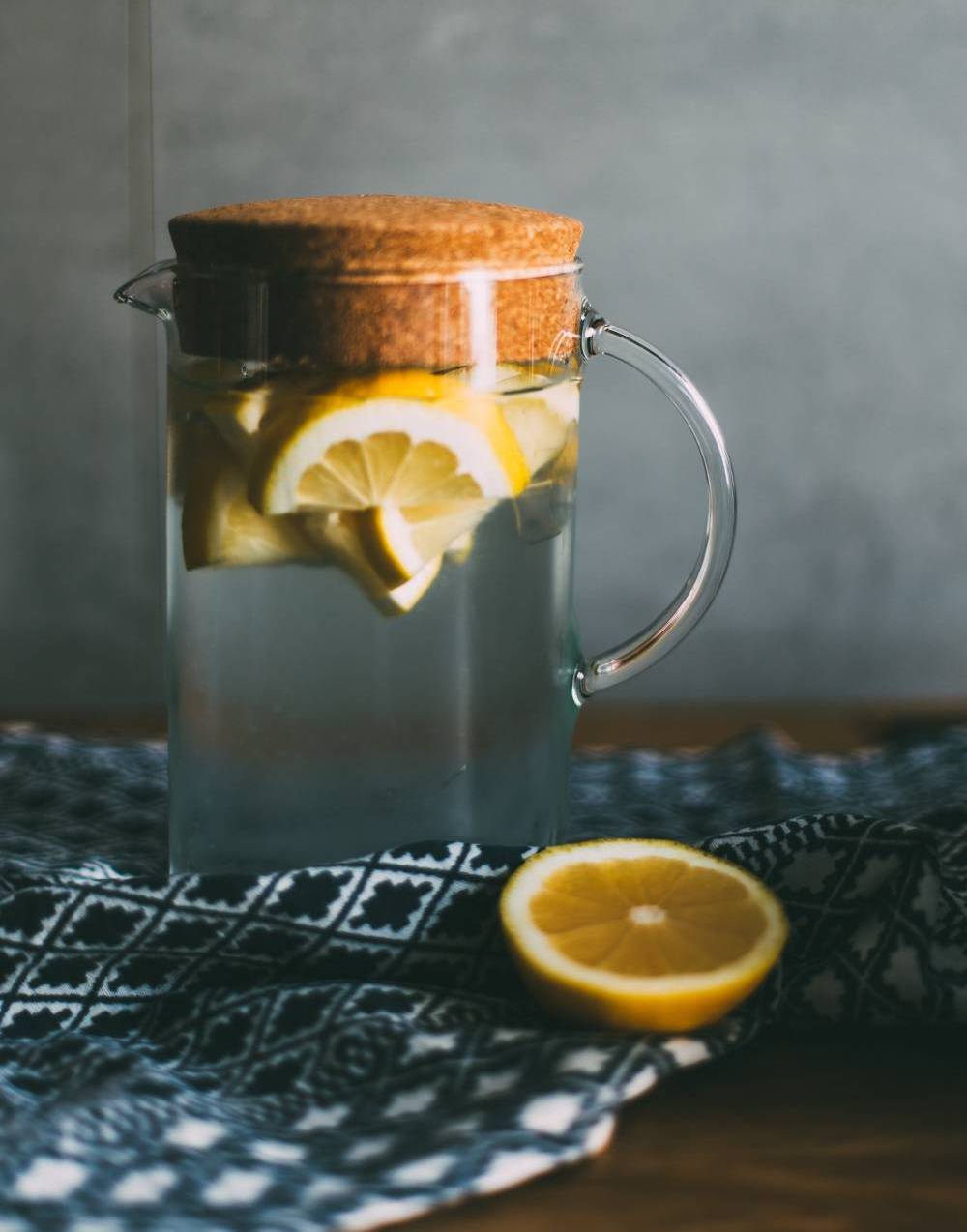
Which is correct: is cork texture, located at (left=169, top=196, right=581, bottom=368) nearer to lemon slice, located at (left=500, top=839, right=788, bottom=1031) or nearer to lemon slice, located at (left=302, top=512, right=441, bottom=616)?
lemon slice, located at (left=302, top=512, right=441, bottom=616)

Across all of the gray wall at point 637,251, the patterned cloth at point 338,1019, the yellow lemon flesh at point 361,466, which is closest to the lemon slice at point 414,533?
the yellow lemon flesh at point 361,466

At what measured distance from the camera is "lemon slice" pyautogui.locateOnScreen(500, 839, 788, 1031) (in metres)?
0.52

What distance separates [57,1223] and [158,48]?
0.79m

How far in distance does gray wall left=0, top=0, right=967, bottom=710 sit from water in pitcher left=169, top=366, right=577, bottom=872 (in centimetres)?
44

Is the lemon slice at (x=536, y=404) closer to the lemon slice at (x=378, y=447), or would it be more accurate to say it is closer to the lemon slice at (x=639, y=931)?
the lemon slice at (x=378, y=447)

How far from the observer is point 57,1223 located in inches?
16.6

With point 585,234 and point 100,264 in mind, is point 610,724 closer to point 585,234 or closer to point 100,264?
point 585,234

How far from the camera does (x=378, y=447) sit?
57cm

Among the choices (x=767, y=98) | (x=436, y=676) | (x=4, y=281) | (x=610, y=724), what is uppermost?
(x=767, y=98)

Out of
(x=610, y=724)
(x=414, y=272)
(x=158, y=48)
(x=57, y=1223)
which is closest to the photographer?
(x=57, y=1223)

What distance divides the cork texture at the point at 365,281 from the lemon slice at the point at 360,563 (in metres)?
0.06

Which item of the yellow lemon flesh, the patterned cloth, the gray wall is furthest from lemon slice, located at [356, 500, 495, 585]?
the gray wall

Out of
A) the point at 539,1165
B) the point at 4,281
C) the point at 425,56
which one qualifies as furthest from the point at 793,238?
the point at 539,1165

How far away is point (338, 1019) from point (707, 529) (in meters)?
0.26
